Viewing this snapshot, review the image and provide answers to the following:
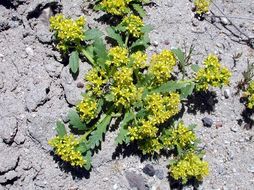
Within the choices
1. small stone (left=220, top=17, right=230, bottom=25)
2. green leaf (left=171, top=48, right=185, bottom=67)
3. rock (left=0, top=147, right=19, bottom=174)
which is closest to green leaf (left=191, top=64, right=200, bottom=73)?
green leaf (left=171, top=48, right=185, bottom=67)

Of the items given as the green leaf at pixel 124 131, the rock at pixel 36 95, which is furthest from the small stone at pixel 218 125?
the rock at pixel 36 95

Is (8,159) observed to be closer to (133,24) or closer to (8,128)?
(8,128)

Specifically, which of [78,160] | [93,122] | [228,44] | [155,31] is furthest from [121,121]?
[228,44]

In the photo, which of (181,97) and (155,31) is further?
(155,31)

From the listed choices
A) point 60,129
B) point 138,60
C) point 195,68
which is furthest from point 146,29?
point 60,129

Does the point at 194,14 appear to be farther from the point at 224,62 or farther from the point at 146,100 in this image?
the point at 146,100
